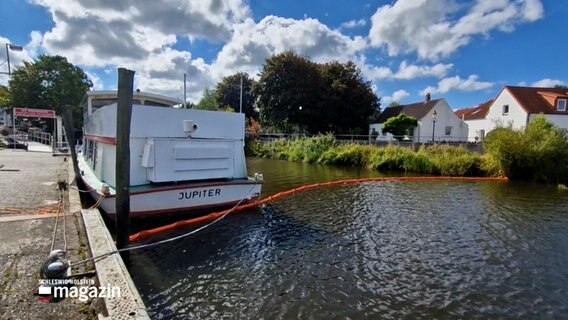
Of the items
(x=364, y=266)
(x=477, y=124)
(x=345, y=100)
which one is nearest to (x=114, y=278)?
(x=364, y=266)

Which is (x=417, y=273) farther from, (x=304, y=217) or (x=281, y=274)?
(x=304, y=217)

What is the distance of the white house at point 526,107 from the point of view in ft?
101

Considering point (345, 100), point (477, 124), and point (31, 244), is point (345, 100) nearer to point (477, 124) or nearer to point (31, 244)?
point (477, 124)

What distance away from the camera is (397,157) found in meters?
20.4

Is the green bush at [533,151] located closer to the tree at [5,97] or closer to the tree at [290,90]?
the tree at [290,90]

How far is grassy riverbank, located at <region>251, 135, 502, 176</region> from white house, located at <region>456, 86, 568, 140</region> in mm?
13703

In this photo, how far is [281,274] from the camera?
5164mm

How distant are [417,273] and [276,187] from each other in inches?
325

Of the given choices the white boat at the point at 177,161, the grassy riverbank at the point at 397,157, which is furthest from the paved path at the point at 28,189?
the grassy riverbank at the point at 397,157

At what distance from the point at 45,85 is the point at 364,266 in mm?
48808

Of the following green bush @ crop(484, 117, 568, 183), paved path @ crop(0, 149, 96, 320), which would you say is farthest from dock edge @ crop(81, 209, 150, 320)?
green bush @ crop(484, 117, 568, 183)

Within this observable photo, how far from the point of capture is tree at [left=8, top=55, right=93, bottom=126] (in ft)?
133

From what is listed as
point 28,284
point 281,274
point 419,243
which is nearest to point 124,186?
point 28,284

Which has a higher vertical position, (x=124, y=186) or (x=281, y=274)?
(x=124, y=186)
